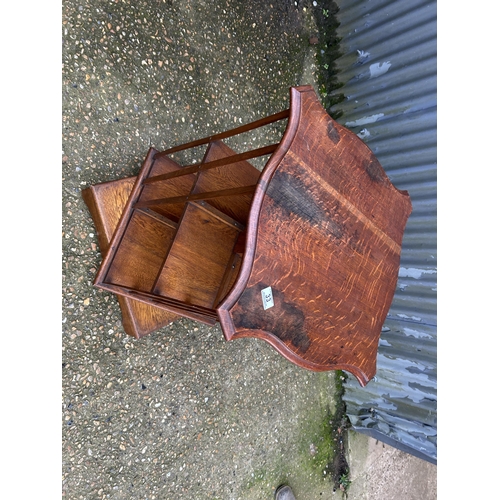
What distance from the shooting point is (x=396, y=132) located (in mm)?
2775

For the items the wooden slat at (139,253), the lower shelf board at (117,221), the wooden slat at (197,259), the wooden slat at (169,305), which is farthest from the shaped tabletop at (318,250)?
the lower shelf board at (117,221)

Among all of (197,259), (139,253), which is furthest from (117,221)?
(197,259)

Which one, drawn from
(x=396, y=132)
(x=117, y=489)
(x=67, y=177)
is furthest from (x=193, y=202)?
(x=396, y=132)

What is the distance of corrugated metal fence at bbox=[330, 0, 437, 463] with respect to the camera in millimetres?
2590

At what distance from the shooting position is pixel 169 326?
7.54 feet

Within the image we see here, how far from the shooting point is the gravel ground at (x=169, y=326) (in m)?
1.93

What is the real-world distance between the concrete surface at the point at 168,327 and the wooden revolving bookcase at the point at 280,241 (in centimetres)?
25

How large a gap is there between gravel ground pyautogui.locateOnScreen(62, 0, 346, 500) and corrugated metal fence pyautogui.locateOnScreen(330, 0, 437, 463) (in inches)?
16.9

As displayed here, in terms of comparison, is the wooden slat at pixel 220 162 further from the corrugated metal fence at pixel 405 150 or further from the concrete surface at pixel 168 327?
the corrugated metal fence at pixel 405 150

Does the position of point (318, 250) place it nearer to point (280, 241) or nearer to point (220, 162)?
point (280, 241)

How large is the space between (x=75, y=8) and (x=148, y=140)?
0.70 meters

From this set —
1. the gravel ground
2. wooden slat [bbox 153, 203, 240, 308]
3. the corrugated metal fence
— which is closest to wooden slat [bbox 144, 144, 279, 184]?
wooden slat [bbox 153, 203, 240, 308]

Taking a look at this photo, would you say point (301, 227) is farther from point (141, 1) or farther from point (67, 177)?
point (141, 1)

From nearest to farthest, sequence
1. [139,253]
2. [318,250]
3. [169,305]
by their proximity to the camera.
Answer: [318,250] → [169,305] → [139,253]
